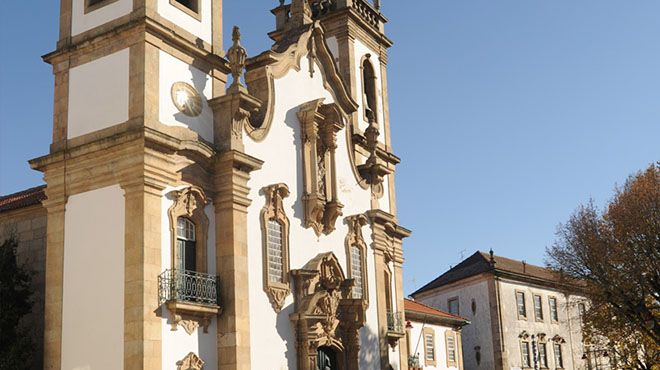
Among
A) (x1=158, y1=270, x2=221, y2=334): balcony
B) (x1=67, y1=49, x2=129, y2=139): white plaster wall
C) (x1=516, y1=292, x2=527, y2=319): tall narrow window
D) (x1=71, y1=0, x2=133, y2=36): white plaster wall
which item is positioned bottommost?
(x1=158, y1=270, x2=221, y2=334): balcony

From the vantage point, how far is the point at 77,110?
2108cm

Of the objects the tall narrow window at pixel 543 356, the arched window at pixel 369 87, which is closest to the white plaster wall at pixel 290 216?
the arched window at pixel 369 87

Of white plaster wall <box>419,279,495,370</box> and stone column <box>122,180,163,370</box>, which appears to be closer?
stone column <box>122,180,163,370</box>

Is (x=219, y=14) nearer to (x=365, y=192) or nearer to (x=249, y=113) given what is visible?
(x=249, y=113)

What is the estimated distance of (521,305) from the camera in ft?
168

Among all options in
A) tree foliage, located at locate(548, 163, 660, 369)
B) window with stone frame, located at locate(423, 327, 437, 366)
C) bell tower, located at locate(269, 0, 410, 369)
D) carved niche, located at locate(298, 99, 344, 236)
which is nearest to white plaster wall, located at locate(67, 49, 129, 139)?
carved niche, located at locate(298, 99, 344, 236)

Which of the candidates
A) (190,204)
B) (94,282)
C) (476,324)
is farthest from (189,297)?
(476,324)

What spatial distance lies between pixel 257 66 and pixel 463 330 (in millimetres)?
30164

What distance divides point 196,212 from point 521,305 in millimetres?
34453

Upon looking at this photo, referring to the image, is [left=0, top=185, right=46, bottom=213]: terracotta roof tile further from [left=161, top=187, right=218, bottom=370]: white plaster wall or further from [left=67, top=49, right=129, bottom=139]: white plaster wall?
[left=161, top=187, right=218, bottom=370]: white plaster wall

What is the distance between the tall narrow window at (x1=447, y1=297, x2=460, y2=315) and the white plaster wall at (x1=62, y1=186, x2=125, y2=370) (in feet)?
113

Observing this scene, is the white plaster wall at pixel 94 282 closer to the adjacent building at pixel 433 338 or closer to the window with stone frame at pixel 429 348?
the adjacent building at pixel 433 338

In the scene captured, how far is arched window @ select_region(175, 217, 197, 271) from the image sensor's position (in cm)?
2025

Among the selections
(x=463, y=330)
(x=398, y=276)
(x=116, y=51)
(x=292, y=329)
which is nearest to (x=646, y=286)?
(x=398, y=276)
